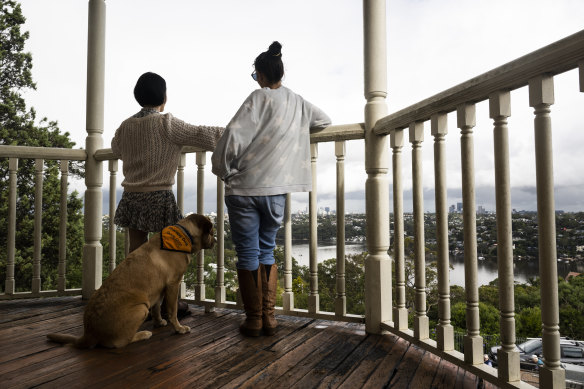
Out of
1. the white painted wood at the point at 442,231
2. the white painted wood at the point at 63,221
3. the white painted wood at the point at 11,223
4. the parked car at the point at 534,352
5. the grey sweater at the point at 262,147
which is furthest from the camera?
the white painted wood at the point at 63,221

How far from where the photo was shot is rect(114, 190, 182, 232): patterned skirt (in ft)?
7.06

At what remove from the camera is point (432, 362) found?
163cm

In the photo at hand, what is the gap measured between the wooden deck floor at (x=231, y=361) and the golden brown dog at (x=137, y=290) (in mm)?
71

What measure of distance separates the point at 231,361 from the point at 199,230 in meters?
0.71

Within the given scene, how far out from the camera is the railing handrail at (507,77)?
1022 mm

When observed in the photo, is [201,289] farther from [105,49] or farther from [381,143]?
[105,49]

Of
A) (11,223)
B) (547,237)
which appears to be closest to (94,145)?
(11,223)

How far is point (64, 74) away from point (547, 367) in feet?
74.7

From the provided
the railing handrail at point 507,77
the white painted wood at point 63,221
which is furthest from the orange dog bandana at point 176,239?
the white painted wood at point 63,221

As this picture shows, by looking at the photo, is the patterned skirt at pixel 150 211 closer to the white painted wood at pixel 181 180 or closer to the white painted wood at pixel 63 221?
the white painted wood at pixel 181 180

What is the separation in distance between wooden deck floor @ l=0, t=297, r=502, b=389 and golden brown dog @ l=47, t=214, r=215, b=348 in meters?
0.07

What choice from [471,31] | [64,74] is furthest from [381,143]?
[471,31]

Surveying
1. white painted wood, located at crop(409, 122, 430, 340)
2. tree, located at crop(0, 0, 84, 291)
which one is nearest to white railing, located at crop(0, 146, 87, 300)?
white painted wood, located at crop(409, 122, 430, 340)

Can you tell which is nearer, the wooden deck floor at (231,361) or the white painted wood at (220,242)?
the wooden deck floor at (231,361)
